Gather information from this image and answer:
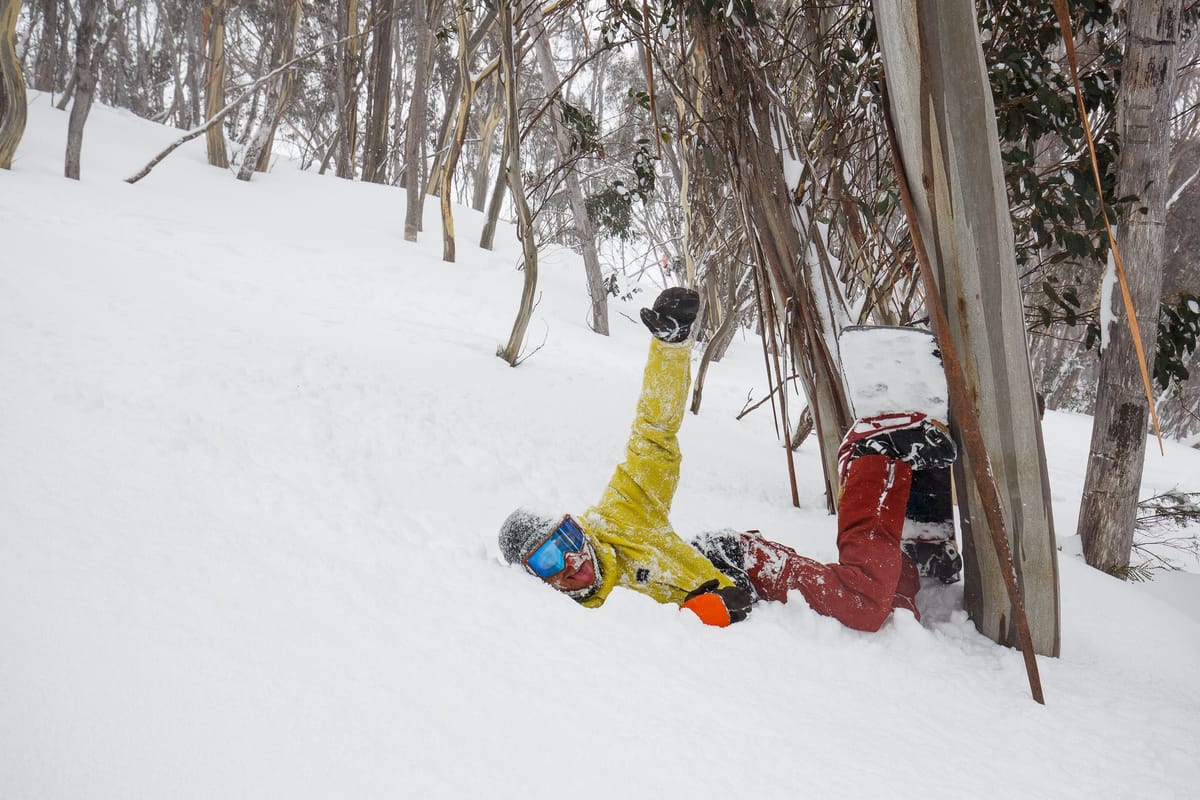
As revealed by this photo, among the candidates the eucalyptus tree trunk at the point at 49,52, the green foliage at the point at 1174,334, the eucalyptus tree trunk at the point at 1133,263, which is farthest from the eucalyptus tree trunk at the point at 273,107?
the green foliage at the point at 1174,334

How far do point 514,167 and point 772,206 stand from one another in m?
2.21

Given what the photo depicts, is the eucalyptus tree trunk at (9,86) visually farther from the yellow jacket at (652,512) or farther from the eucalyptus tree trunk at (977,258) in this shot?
the eucalyptus tree trunk at (977,258)

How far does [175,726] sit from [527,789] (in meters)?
0.55

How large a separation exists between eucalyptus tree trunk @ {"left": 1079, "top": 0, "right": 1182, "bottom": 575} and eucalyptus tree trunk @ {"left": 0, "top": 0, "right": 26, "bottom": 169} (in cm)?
811

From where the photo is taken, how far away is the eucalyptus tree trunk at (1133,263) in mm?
2373

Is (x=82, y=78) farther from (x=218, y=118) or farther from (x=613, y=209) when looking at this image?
(x=613, y=209)

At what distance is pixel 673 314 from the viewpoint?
1890 mm

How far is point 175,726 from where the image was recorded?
3.47 feet

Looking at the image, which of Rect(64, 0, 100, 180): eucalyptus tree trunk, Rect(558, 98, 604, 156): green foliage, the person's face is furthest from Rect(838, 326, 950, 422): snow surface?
Rect(64, 0, 100, 180): eucalyptus tree trunk

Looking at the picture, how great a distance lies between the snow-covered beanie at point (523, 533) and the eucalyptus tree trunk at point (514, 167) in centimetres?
253

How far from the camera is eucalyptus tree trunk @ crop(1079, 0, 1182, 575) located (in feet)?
7.79

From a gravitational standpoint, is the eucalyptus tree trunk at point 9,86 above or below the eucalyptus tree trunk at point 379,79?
below

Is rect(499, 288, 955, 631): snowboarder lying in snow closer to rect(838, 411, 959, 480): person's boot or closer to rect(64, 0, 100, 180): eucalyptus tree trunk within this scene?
rect(838, 411, 959, 480): person's boot

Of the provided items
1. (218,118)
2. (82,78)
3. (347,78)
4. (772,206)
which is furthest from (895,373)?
(347,78)
